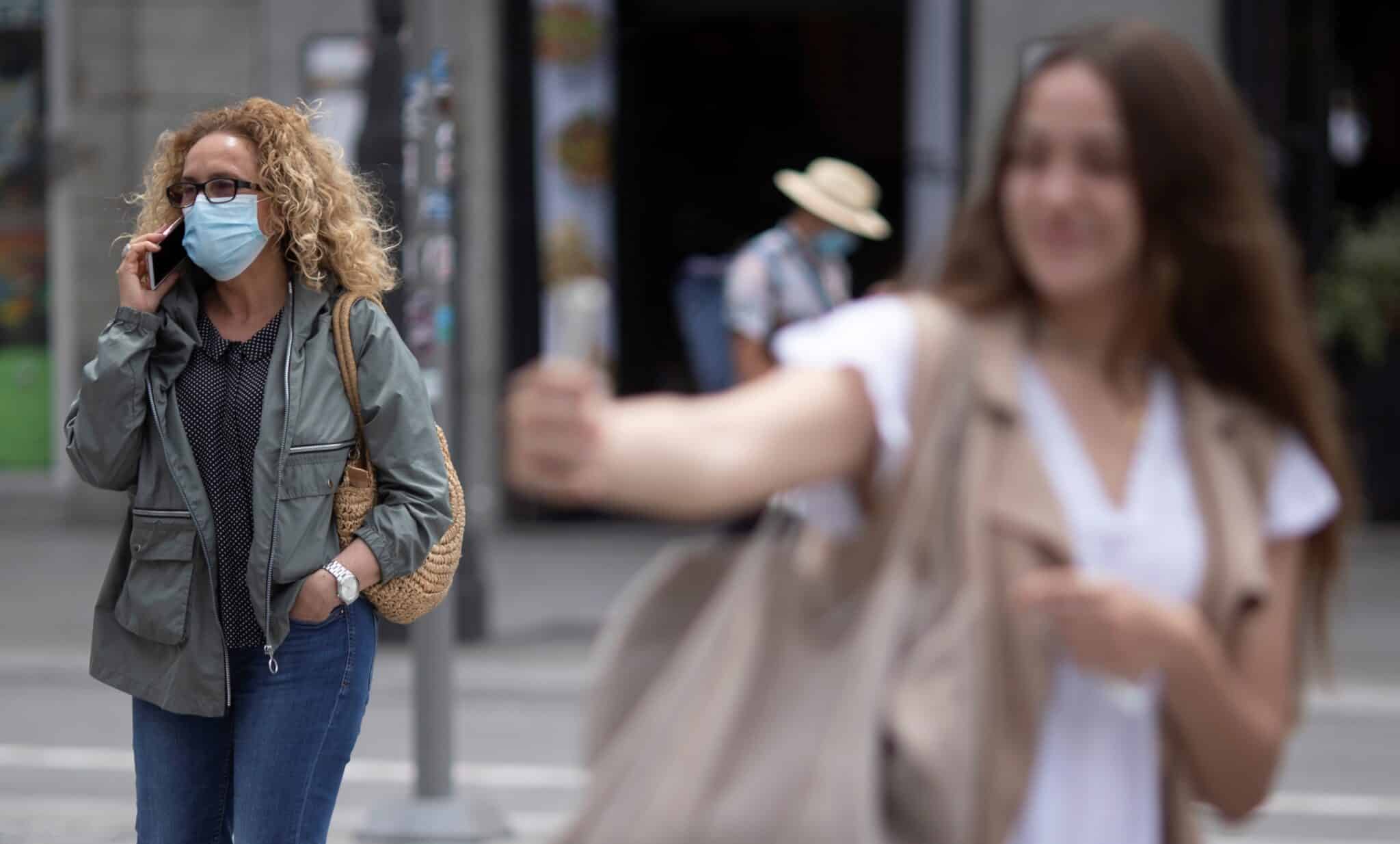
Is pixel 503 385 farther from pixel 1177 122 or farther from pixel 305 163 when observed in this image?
pixel 1177 122

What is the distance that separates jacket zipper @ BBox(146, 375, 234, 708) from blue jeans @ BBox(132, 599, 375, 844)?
0.05 metres

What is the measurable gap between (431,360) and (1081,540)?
15.7 feet

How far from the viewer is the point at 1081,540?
6.72 ft

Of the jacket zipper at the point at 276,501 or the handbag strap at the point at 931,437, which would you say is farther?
the jacket zipper at the point at 276,501

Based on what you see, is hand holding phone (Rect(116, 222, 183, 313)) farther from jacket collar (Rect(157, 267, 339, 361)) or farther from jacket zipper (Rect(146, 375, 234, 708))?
jacket zipper (Rect(146, 375, 234, 708))

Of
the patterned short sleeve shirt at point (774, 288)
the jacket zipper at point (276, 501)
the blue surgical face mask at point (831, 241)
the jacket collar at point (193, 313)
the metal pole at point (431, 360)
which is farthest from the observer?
the blue surgical face mask at point (831, 241)

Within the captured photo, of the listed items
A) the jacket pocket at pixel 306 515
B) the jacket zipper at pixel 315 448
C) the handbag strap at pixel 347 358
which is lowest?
the jacket pocket at pixel 306 515

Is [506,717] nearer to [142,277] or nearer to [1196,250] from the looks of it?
[142,277]

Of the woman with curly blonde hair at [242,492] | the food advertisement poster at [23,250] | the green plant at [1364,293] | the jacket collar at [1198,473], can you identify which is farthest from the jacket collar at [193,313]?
the food advertisement poster at [23,250]

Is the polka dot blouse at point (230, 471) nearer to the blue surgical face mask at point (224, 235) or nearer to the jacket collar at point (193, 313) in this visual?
the jacket collar at point (193, 313)

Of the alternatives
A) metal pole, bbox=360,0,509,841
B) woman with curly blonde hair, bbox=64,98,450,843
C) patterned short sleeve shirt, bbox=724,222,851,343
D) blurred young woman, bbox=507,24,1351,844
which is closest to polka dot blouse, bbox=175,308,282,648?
woman with curly blonde hair, bbox=64,98,450,843

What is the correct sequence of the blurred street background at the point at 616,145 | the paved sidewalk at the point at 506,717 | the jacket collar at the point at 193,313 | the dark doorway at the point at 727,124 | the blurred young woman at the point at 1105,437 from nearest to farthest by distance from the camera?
the blurred young woman at the point at 1105,437 < the jacket collar at the point at 193,313 < the paved sidewalk at the point at 506,717 < the blurred street background at the point at 616,145 < the dark doorway at the point at 727,124

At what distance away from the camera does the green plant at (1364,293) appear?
13.1 m

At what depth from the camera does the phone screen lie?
12.4 ft
